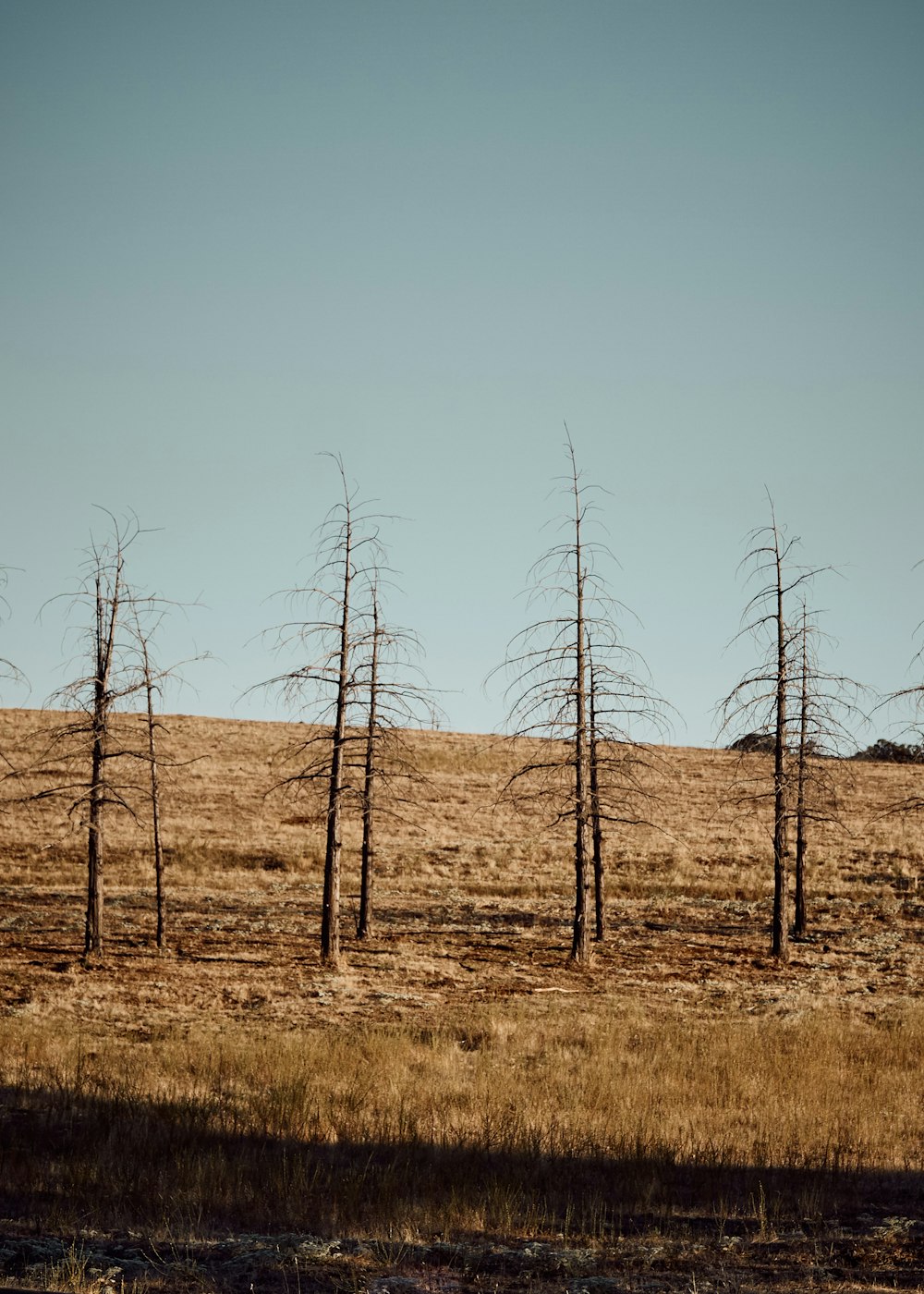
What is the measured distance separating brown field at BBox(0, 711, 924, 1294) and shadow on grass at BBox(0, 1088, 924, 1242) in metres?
0.04

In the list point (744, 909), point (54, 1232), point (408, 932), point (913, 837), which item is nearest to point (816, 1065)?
point (54, 1232)

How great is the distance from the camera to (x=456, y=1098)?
1355cm

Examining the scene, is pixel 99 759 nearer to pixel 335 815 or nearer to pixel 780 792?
pixel 335 815

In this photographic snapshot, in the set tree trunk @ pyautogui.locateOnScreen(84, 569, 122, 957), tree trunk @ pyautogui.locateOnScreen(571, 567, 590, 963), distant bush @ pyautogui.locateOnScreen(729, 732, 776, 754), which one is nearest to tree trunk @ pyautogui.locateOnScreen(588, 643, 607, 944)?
tree trunk @ pyautogui.locateOnScreen(571, 567, 590, 963)

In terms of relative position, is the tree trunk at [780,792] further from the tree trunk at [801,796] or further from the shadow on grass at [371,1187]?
the shadow on grass at [371,1187]

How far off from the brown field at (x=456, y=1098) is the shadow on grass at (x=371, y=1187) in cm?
4

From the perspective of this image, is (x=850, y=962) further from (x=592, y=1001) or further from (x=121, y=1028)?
(x=121, y=1028)

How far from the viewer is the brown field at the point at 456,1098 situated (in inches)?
282

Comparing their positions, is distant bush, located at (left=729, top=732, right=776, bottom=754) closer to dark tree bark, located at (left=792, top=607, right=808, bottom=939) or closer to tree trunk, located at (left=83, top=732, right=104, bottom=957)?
dark tree bark, located at (left=792, top=607, right=808, bottom=939)

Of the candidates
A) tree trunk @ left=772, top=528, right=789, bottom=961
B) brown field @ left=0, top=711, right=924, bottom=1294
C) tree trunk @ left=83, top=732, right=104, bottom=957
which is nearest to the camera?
brown field @ left=0, top=711, right=924, bottom=1294

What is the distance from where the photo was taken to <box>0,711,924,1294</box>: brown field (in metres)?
7.17

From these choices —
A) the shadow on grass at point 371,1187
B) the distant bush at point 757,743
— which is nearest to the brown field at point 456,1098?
the shadow on grass at point 371,1187

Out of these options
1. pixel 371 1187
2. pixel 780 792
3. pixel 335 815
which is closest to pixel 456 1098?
pixel 371 1187

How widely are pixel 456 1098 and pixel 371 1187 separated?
13.9 feet
